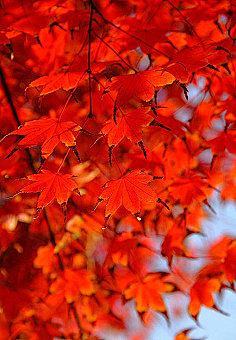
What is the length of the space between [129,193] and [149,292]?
860mm

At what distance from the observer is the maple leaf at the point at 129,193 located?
3.15 ft

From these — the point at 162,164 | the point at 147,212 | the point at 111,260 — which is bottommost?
the point at 111,260

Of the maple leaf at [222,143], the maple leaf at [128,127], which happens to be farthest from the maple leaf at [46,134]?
the maple leaf at [222,143]

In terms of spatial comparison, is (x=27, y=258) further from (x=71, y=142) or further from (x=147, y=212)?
(x=71, y=142)

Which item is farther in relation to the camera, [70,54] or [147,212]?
[147,212]

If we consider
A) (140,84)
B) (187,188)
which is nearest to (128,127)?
(140,84)

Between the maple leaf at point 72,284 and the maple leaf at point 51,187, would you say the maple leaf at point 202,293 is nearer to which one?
the maple leaf at point 72,284

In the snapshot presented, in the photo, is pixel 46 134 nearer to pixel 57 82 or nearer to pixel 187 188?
pixel 57 82

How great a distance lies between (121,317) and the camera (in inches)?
83.8

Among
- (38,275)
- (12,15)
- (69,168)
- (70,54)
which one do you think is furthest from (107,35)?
(38,275)

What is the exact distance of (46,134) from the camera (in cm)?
95

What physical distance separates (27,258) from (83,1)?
4.42 feet

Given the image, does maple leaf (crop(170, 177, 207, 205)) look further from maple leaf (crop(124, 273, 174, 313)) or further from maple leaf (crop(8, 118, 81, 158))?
maple leaf (crop(8, 118, 81, 158))

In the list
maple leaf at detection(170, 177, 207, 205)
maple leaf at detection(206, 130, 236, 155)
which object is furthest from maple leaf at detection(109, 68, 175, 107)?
maple leaf at detection(170, 177, 207, 205)
